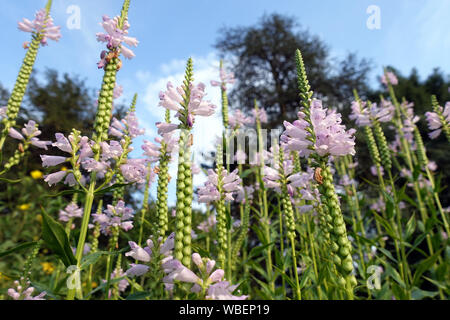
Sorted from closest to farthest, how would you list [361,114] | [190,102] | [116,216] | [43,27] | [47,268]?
[190,102], [116,216], [43,27], [361,114], [47,268]

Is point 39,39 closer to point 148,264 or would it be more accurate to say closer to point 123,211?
point 123,211

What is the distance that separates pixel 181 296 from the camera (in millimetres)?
1058

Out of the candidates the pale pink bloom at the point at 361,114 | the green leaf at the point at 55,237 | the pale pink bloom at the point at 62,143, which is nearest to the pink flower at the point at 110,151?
the pale pink bloom at the point at 62,143

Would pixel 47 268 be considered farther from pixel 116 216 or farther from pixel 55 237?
pixel 55 237

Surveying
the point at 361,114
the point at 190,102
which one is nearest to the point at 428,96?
the point at 361,114

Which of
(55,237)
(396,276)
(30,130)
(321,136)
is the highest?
(30,130)

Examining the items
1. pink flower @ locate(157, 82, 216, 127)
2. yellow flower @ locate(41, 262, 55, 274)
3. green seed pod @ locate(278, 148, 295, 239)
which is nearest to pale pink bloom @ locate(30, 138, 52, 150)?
pink flower @ locate(157, 82, 216, 127)

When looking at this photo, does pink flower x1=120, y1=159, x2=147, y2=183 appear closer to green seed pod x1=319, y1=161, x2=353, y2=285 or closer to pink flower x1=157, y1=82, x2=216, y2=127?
pink flower x1=157, y1=82, x2=216, y2=127

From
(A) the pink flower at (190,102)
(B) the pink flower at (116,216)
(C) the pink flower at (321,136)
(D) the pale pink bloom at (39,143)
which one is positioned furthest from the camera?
(D) the pale pink bloom at (39,143)

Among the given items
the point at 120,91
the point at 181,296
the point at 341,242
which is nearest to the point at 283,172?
the point at 341,242

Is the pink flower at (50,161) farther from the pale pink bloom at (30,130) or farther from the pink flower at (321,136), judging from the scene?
the pink flower at (321,136)

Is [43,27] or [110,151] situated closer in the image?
[110,151]

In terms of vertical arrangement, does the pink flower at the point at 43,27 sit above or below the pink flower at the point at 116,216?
above
